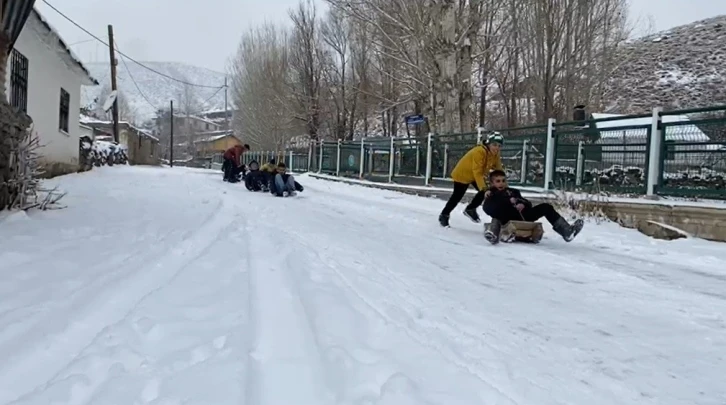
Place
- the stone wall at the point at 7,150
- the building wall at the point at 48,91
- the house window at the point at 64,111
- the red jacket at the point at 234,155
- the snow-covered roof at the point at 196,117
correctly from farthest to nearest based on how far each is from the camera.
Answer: the snow-covered roof at the point at 196,117 → the red jacket at the point at 234,155 → the house window at the point at 64,111 → the building wall at the point at 48,91 → the stone wall at the point at 7,150

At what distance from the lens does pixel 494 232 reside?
21.0 ft

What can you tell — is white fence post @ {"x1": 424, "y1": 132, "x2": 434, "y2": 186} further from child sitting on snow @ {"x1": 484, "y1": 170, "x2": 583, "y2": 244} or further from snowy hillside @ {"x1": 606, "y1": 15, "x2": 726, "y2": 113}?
snowy hillside @ {"x1": 606, "y1": 15, "x2": 726, "y2": 113}

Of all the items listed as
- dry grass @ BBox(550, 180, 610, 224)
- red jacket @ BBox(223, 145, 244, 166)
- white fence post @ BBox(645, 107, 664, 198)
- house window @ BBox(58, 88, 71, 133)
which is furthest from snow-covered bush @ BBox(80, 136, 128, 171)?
white fence post @ BBox(645, 107, 664, 198)

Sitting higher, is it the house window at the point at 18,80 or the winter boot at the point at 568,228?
the house window at the point at 18,80

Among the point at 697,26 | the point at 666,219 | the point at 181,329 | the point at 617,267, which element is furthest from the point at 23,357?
the point at 697,26

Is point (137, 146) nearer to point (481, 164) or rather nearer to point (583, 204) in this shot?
point (481, 164)

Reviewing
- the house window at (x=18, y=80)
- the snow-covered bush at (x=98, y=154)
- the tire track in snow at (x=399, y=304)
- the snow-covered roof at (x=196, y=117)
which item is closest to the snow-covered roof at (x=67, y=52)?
the house window at (x=18, y=80)

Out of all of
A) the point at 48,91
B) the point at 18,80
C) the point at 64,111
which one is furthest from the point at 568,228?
the point at 64,111

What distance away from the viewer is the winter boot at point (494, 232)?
21.0ft

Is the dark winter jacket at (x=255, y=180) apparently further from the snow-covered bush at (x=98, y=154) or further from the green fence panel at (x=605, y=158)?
the green fence panel at (x=605, y=158)

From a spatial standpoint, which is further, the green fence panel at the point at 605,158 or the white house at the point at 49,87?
the white house at the point at 49,87

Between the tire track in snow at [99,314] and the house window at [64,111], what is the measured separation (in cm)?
1326

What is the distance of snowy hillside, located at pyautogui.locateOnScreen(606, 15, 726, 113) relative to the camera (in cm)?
3131

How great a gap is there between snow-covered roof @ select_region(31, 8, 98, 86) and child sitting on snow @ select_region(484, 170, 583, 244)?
10.8 m
